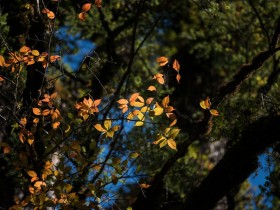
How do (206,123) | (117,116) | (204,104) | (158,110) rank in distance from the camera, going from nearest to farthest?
(158,110) < (204,104) < (206,123) < (117,116)

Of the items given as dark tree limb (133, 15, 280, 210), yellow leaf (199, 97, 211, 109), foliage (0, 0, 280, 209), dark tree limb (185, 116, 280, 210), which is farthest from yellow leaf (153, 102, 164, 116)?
dark tree limb (185, 116, 280, 210)

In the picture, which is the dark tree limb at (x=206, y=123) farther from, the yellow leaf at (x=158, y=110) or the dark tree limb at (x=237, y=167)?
the dark tree limb at (x=237, y=167)

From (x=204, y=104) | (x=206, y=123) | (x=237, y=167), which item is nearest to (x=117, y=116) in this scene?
(x=206, y=123)

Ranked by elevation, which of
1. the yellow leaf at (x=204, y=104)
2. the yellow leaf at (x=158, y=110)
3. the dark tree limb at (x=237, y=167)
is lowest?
the dark tree limb at (x=237, y=167)

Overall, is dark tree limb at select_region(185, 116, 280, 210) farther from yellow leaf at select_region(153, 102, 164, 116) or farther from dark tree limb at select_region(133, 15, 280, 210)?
dark tree limb at select_region(133, 15, 280, 210)

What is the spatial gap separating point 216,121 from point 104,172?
7.96 ft

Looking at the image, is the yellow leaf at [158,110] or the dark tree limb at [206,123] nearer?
the yellow leaf at [158,110]

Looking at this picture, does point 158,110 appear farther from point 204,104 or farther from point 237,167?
point 237,167

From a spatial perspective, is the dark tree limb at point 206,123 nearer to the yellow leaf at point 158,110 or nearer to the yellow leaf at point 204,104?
the yellow leaf at point 204,104

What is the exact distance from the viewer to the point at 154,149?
32.3 ft

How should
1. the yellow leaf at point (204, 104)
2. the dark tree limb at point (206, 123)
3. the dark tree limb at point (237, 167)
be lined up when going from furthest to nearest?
the dark tree limb at point (206, 123), the yellow leaf at point (204, 104), the dark tree limb at point (237, 167)

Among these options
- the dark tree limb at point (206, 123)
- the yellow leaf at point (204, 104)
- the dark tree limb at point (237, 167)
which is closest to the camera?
the dark tree limb at point (237, 167)

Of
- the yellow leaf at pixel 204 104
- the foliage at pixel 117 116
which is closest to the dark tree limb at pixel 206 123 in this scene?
the foliage at pixel 117 116

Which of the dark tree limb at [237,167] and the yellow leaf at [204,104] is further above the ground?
the yellow leaf at [204,104]
